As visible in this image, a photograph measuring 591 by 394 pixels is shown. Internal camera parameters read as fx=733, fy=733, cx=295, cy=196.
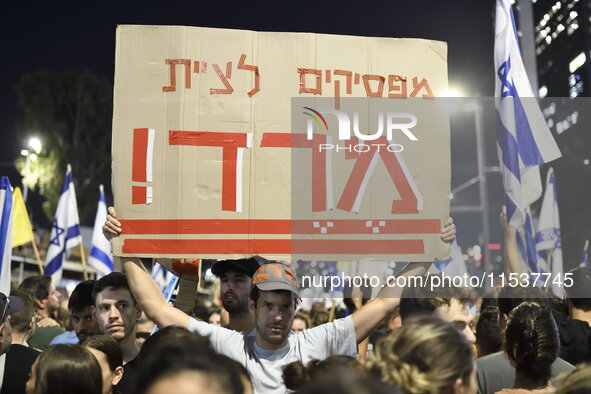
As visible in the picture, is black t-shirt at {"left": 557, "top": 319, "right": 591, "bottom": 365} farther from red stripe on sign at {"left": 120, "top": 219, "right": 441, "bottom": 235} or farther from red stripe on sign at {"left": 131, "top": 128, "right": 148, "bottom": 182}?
red stripe on sign at {"left": 131, "top": 128, "right": 148, "bottom": 182}

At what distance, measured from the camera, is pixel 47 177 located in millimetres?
48750

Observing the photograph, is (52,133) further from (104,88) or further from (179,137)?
(179,137)

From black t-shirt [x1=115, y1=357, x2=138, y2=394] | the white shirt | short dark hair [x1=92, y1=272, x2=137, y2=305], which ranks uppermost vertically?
short dark hair [x1=92, y1=272, x2=137, y2=305]

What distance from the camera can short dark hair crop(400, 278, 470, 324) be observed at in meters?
4.76

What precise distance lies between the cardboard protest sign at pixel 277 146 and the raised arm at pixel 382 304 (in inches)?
3.3

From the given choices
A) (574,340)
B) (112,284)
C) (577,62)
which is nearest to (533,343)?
(574,340)

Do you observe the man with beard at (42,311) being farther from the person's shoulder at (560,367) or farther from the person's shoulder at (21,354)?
the person's shoulder at (560,367)

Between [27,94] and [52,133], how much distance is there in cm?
365

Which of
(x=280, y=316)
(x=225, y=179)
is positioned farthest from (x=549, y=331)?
(x=225, y=179)

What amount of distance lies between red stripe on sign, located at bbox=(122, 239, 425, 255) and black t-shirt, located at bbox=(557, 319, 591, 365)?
140 cm

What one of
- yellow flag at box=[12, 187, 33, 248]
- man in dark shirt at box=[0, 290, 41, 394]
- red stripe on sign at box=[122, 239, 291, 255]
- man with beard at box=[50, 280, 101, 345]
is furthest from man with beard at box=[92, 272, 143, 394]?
yellow flag at box=[12, 187, 33, 248]

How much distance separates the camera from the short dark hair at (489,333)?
531cm

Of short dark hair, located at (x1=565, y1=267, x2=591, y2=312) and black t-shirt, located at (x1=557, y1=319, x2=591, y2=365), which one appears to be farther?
short dark hair, located at (x1=565, y1=267, x2=591, y2=312)

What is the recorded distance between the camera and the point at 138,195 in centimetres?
446
